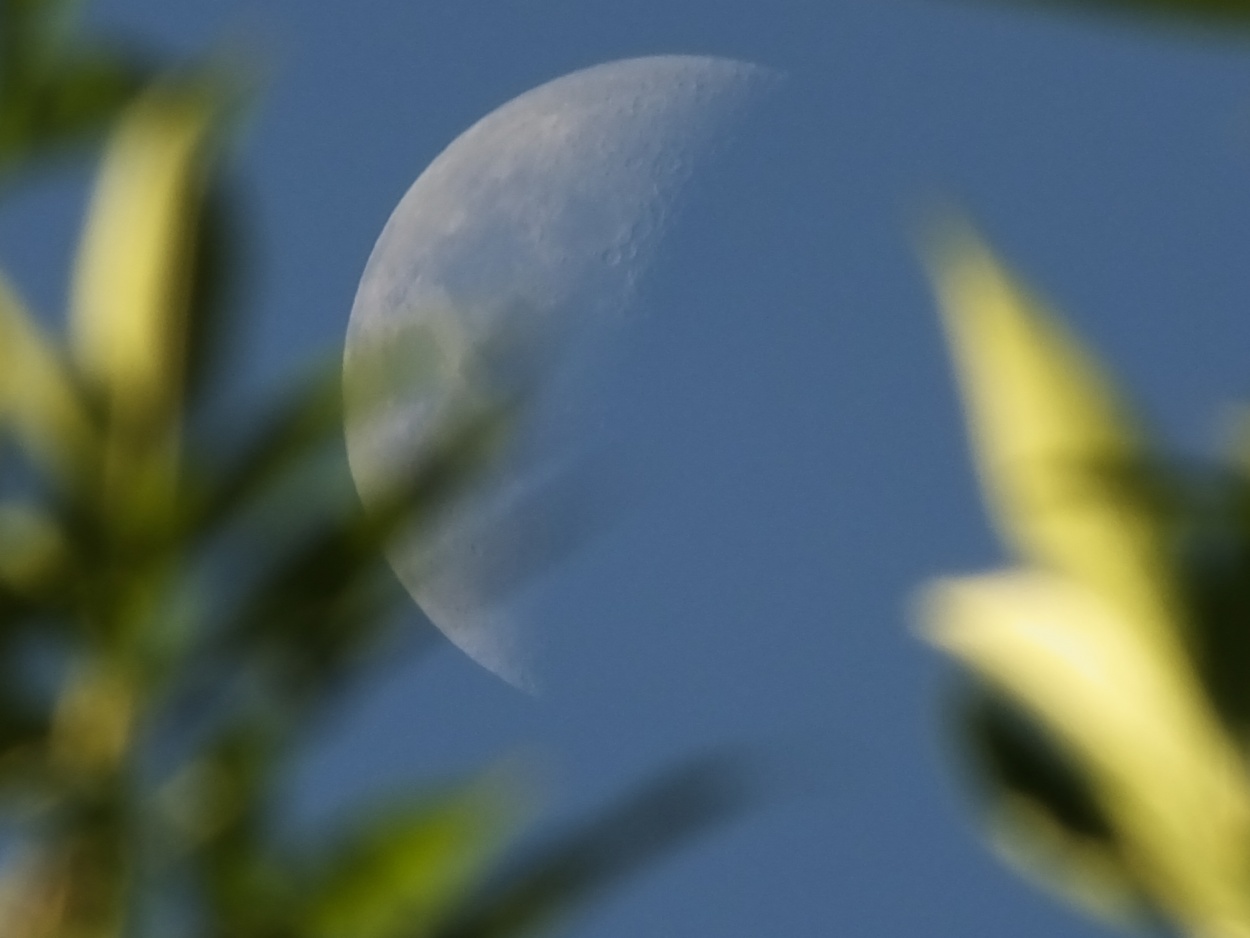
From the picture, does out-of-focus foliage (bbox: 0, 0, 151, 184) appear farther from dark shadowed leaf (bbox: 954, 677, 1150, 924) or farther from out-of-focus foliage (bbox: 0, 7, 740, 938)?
dark shadowed leaf (bbox: 954, 677, 1150, 924)

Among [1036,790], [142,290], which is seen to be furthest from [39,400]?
[1036,790]

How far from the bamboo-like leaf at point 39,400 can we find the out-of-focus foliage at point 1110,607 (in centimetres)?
46

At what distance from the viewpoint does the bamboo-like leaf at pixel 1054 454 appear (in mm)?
424

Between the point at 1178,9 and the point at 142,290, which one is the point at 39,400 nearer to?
the point at 142,290

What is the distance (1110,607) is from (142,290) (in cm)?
47

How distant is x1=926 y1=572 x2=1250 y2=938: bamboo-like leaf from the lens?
1.43ft

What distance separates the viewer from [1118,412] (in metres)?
0.44

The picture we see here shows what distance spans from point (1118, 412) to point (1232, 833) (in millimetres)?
104

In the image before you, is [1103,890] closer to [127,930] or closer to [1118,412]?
[1118,412]

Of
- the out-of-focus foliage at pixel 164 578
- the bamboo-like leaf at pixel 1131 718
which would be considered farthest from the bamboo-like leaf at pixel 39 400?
the bamboo-like leaf at pixel 1131 718

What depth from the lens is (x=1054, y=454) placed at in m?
0.43

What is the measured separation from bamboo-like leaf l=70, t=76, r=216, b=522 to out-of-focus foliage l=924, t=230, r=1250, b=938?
1.32ft

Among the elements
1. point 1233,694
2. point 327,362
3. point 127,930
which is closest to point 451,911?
point 127,930

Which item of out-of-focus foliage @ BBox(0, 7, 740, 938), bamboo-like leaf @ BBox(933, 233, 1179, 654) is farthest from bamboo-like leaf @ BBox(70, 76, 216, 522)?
bamboo-like leaf @ BBox(933, 233, 1179, 654)
